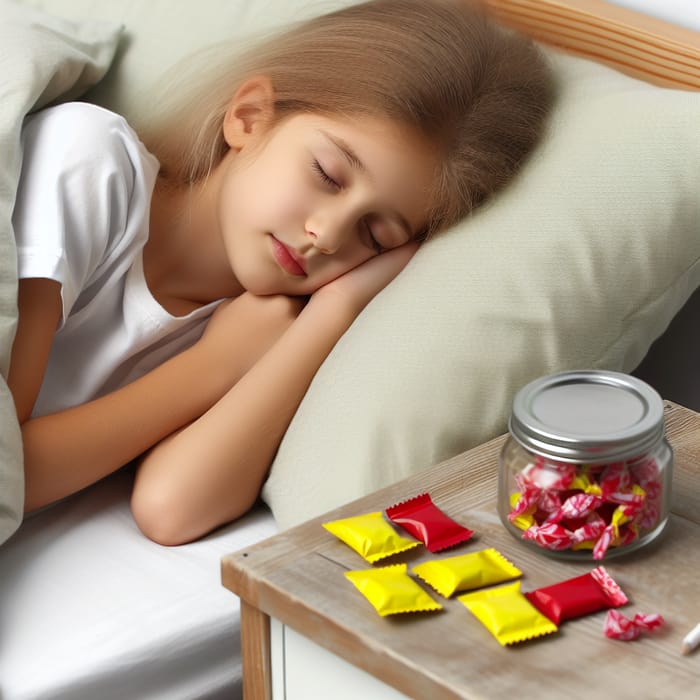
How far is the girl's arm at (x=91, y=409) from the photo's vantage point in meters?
1.00

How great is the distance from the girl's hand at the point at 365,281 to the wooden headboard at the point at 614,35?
0.31 m

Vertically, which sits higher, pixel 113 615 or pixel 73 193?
pixel 73 193

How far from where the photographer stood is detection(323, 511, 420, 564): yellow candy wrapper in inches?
28.4

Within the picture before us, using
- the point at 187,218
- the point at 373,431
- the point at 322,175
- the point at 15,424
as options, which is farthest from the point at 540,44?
the point at 15,424

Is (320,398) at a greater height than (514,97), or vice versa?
(514,97)

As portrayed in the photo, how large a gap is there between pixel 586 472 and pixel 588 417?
0.13ft

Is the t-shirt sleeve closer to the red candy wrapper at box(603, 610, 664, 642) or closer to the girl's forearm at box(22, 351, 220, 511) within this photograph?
the girl's forearm at box(22, 351, 220, 511)

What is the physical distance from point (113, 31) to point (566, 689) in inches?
37.9

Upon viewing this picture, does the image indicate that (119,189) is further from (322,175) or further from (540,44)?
(540,44)

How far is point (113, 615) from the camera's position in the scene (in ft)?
2.94

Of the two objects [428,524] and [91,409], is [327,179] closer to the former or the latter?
[91,409]

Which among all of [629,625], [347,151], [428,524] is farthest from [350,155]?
[629,625]


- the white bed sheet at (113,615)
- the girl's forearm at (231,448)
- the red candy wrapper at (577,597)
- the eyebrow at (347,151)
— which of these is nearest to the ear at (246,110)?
the eyebrow at (347,151)

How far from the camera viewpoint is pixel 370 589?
0.68m
